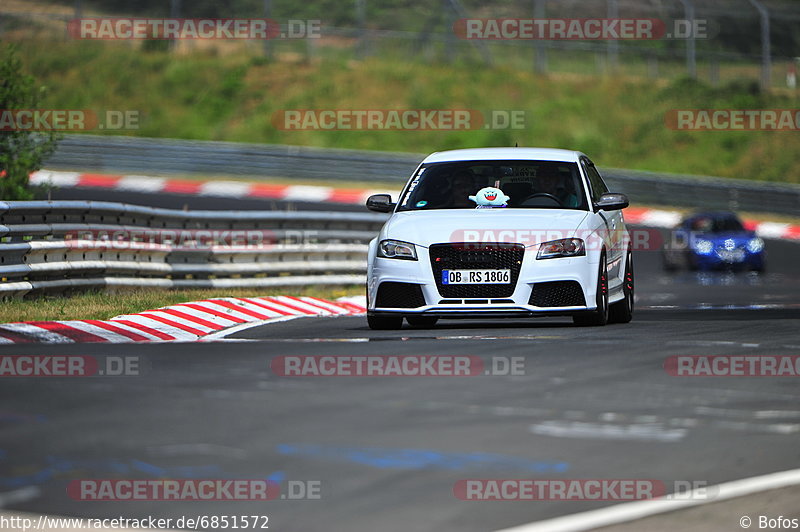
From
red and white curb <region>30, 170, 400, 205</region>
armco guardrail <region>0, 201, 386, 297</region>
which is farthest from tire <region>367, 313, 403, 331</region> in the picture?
red and white curb <region>30, 170, 400, 205</region>

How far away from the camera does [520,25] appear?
45.8 metres

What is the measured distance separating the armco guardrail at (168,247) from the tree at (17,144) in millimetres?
2135

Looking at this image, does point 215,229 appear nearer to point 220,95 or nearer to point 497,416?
point 497,416

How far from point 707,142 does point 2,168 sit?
108 ft

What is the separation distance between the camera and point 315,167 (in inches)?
1559

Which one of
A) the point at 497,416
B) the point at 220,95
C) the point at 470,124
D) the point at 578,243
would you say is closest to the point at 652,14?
the point at 470,124

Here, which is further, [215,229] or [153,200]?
[153,200]

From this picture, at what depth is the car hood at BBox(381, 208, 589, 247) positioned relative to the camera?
12.4 meters

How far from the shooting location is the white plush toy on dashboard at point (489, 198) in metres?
13.1

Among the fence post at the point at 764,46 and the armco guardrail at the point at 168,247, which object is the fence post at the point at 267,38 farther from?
the armco guardrail at the point at 168,247

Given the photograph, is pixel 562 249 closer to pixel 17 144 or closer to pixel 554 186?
pixel 554 186

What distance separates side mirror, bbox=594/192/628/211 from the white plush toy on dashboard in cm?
82

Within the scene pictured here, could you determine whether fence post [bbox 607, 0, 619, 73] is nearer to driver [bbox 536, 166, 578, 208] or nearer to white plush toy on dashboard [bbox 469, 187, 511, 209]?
driver [bbox 536, 166, 578, 208]

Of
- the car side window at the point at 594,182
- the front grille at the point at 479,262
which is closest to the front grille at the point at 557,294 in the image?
the front grille at the point at 479,262
